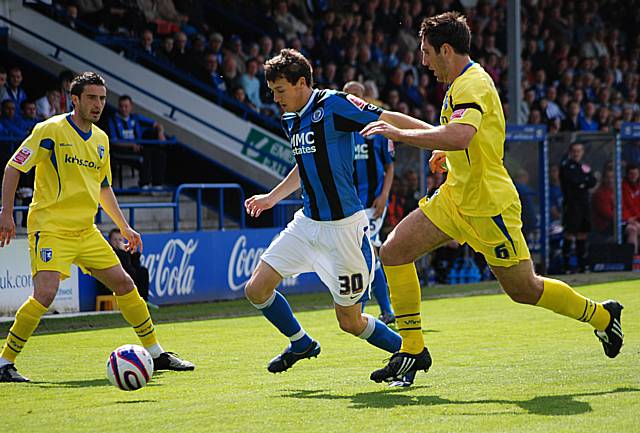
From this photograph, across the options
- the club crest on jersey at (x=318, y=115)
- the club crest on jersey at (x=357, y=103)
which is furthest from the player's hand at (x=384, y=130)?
the club crest on jersey at (x=318, y=115)

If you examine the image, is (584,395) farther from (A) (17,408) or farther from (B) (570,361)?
(A) (17,408)

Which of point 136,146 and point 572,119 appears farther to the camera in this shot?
point 572,119

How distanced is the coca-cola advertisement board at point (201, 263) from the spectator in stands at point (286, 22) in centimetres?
639

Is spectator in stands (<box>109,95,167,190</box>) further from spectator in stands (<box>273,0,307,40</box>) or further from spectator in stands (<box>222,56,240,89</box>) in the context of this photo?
spectator in stands (<box>273,0,307,40</box>)

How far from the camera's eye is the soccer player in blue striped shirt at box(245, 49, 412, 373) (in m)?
7.30

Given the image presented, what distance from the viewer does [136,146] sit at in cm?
1647

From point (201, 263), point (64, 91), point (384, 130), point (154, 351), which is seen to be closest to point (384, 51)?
point (64, 91)

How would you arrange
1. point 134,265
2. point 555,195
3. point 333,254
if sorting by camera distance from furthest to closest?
point 555,195 → point 134,265 → point 333,254

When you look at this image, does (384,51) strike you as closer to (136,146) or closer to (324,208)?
(136,146)

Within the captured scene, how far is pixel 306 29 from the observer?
21891mm

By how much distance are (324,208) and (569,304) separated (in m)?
1.62

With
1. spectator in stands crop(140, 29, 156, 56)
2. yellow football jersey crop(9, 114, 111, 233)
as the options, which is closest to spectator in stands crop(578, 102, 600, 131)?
spectator in stands crop(140, 29, 156, 56)

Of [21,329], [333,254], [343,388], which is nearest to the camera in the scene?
[343,388]

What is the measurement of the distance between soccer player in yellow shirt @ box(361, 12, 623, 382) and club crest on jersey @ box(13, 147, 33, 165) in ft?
8.49
